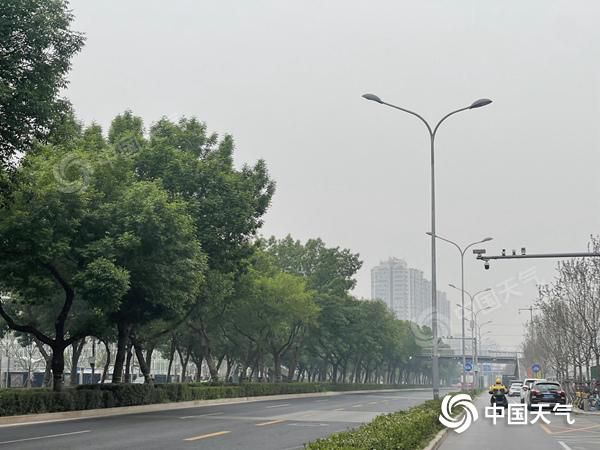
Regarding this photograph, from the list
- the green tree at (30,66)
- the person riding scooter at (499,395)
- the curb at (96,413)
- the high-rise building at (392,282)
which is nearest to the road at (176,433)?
the curb at (96,413)

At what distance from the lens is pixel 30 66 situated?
15133mm

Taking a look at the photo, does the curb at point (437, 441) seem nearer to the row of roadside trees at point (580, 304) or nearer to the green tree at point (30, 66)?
the green tree at point (30, 66)

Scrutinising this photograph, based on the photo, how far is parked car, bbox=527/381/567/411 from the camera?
35812mm

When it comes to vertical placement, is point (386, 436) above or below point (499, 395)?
above

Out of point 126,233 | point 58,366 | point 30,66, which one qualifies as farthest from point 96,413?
point 30,66

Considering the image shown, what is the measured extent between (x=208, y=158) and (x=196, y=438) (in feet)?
63.3

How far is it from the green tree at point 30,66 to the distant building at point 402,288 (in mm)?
150064

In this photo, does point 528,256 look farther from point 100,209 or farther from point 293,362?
point 293,362

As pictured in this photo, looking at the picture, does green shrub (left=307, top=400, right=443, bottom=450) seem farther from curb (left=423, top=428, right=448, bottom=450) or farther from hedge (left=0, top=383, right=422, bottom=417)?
hedge (left=0, top=383, right=422, bottom=417)

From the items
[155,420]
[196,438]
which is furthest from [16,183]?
[155,420]

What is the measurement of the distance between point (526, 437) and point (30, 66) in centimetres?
1493

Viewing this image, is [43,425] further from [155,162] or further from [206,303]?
[206,303]

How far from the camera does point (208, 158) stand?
36.2 meters

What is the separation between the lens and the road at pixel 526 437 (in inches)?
706
